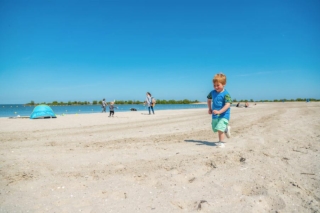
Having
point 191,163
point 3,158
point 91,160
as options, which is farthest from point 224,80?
point 3,158

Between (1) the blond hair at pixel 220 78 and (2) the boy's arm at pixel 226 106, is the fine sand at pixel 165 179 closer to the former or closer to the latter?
(2) the boy's arm at pixel 226 106

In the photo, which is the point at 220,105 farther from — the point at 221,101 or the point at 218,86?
the point at 218,86

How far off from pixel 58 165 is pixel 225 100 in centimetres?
402

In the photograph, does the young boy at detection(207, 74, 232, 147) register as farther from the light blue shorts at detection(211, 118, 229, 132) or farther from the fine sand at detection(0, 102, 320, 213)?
the fine sand at detection(0, 102, 320, 213)

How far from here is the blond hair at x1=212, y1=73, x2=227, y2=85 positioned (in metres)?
5.33

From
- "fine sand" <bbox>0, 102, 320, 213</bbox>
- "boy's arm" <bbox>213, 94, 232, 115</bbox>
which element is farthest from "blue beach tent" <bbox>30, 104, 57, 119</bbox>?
"boy's arm" <bbox>213, 94, 232, 115</bbox>

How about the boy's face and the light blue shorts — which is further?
the boy's face

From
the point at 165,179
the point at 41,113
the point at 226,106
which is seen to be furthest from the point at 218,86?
the point at 41,113

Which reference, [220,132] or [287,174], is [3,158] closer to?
[220,132]

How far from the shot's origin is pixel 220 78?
5355 millimetres

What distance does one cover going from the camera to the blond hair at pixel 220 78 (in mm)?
5332

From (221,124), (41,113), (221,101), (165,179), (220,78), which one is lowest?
(165,179)

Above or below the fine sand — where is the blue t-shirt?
above

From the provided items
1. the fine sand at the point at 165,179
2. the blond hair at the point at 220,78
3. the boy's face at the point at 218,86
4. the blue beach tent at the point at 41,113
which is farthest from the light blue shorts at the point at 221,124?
the blue beach tent at the point at 41,113
